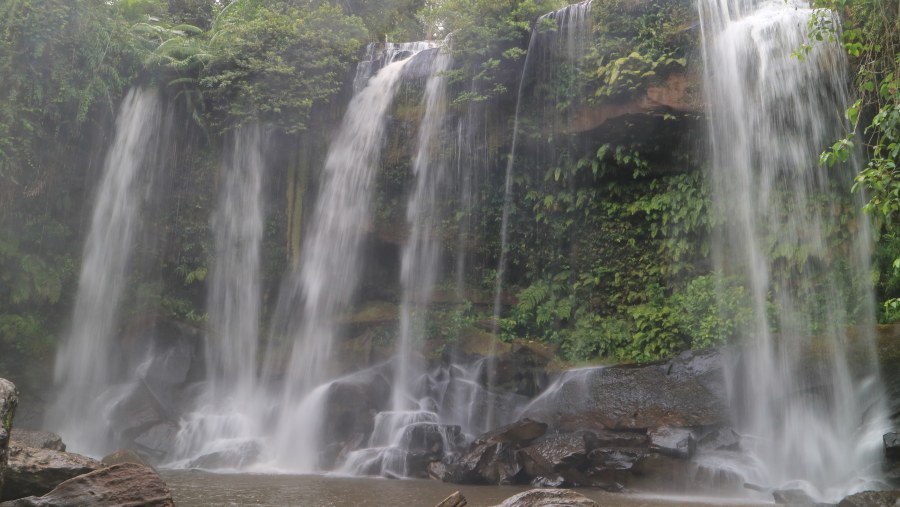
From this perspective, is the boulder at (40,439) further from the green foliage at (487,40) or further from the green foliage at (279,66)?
the green foliage at (487,40)

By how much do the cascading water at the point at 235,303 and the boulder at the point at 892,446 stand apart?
10072 mm

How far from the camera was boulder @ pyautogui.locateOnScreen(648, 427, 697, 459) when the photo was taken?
336 inches

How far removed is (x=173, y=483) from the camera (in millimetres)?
8305

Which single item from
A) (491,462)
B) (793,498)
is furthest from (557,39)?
(793,498)

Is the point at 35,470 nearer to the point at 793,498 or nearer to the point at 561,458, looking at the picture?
the point at 561,458

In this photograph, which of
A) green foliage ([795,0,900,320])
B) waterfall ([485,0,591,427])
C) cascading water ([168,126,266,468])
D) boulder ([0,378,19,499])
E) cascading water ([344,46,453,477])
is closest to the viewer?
boulder ([0,378,19,499])

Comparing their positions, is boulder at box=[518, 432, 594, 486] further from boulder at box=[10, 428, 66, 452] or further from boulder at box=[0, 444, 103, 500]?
boulder at box=[10, 428, 66, 452]

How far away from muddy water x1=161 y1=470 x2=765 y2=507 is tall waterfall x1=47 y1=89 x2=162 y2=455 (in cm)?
545

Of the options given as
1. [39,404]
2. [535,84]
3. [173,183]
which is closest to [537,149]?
[535,84]

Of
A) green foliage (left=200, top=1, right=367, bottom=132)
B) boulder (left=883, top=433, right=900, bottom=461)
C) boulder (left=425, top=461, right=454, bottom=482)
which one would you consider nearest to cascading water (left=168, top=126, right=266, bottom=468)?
green foliage (left=200, top=1, right=367, bottom=132)

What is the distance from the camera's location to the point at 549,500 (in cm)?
487

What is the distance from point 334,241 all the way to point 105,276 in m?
5.27

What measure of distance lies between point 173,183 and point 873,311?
14.3 meters

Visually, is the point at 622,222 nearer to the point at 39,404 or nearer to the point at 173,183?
the point at 173,183
